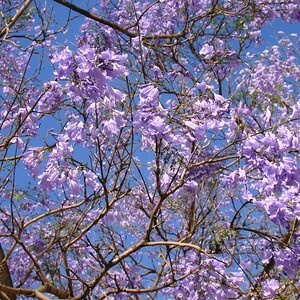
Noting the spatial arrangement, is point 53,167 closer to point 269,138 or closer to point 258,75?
point 269,138

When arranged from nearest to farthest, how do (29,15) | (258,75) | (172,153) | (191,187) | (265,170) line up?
(265,170)
(172,153)
(191,187)
(29,15)
(258,75)

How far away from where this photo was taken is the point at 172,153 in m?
4.57

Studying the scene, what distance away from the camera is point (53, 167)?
420 centimetres

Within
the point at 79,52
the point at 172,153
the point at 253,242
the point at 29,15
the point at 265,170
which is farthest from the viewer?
the point at 29,15

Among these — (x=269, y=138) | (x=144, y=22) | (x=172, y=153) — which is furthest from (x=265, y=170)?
(x=144, y=22)

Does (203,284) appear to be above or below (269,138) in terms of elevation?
below

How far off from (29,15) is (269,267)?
153 inches

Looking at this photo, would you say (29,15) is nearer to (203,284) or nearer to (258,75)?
(258,75)

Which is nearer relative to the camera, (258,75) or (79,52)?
(79,52)

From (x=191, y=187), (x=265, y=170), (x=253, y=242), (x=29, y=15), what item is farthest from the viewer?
(x=29, y=15)

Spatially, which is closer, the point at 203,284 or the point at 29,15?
the point at 203,284

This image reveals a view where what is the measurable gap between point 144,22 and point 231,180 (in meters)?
3.59

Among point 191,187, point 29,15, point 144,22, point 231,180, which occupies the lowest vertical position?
point 231,180

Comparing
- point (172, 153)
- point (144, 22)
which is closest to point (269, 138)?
point (172, 153)
